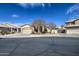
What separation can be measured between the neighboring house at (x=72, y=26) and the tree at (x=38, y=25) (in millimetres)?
270

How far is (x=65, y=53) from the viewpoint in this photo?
2.59 meters

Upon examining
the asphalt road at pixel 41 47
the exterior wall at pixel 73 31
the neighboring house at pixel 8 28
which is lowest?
the asphalt road at pixel 41 47

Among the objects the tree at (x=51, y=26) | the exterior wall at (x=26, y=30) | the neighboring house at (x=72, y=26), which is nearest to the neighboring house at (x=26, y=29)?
the exterior wall at (x=26, y=30)

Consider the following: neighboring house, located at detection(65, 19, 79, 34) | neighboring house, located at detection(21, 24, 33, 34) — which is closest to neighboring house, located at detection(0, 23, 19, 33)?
neighboring house, located at detection(21, 24, 33, 34)

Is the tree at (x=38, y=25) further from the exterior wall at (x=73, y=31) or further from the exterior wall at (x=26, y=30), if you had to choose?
the exterior wall at (x=73, y=31)

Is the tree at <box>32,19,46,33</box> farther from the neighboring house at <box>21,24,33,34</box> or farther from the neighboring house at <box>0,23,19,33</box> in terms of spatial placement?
the neighboring house at <box>0,23,19,33</box>

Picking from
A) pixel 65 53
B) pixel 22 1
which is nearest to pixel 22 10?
pixel 22 1

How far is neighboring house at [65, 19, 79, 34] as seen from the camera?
2580 millimetres

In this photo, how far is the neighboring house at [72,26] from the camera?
8.46 feet

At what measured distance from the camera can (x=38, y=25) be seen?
8.61 ft

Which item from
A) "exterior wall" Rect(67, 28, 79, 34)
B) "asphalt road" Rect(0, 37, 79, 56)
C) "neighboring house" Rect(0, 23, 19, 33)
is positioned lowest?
"asphalt road" Rect(0, 37, 79, 56)

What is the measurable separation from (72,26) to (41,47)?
42 cm

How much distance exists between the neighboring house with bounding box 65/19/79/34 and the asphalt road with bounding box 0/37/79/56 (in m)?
0.08

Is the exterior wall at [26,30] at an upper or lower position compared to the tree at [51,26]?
lower
